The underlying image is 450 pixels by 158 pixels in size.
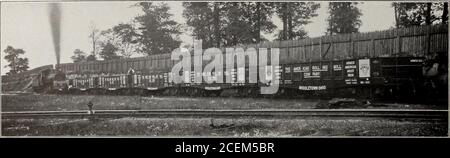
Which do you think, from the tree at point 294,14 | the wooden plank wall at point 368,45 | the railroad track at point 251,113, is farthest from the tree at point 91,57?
the tree at point 294,14

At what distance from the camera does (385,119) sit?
25.0ft

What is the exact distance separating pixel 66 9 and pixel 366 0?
5.58 metres

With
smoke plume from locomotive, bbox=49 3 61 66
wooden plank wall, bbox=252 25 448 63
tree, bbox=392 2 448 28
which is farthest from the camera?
wooden plank wall, bbox=252 25 448 63

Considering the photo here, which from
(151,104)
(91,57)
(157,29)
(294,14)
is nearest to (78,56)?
(91,57)

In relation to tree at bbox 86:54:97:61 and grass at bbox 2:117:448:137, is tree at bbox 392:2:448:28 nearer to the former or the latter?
grass at bbox 2:117:448:137

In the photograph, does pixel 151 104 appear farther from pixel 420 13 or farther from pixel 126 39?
pixel 420 13

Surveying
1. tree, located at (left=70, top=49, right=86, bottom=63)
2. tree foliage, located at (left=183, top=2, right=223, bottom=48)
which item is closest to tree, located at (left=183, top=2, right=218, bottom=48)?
tree foliage, located at (left=183, top=2, right=223, bottom=48)

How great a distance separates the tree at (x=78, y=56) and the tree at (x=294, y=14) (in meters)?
4.19

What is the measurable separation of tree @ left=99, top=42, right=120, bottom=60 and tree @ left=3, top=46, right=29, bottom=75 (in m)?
1.72

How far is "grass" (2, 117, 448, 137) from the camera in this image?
7285 mm

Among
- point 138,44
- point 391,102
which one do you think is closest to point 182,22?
point 138,44

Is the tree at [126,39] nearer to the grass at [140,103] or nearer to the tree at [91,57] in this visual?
the tree at [91,57]

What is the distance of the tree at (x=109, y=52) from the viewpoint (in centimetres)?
957

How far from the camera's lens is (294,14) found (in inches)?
346
